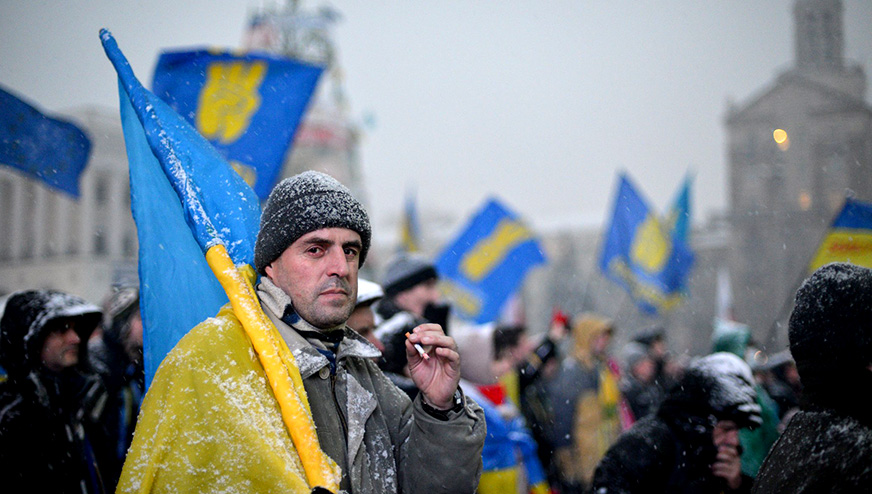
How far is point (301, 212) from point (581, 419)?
222 inches

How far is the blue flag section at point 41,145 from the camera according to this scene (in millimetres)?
3867

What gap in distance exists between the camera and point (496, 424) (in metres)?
4.07

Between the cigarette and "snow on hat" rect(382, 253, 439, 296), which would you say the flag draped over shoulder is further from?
"snow on hat" rect(382, 253, 439, 296)

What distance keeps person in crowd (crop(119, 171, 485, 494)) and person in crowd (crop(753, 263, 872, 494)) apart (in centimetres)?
90

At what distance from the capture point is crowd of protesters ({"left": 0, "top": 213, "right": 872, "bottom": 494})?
191cm

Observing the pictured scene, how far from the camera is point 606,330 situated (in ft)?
25.6

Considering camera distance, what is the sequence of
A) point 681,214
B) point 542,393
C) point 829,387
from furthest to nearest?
point 681,214
point 542,393
point 829,387

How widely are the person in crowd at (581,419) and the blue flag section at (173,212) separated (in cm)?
510

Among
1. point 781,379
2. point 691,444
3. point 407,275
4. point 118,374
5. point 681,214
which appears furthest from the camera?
point 681,214

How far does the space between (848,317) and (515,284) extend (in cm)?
673

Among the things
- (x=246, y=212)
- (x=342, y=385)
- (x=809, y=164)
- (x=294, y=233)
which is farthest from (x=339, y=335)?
(x=809, y=164)

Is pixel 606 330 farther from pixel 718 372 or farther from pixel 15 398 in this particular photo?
pixel 15 398

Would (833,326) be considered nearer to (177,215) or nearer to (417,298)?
(177,215)

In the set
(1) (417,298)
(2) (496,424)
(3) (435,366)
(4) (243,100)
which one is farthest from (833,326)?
(4) (243,100)
